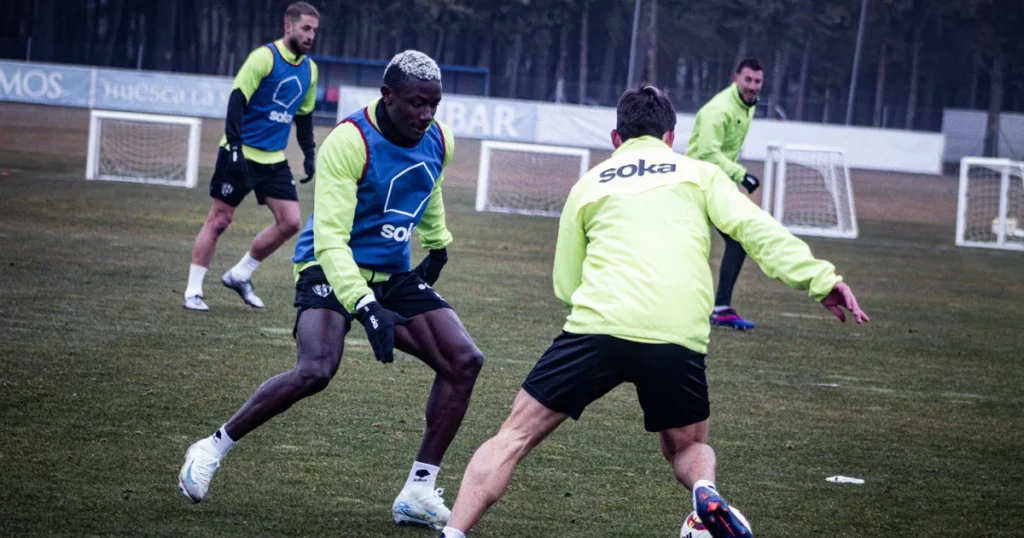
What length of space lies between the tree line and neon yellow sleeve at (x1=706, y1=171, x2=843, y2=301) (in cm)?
5688

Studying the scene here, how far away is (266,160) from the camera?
9.88m

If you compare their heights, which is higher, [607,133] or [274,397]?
[607,133]

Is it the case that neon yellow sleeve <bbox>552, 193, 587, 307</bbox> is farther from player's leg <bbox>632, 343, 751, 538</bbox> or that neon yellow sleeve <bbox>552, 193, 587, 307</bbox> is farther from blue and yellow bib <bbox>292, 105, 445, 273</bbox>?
blue and yellow bib <bbox>292, 105, 445, 273</bbox>

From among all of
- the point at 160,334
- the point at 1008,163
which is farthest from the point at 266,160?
the point at 1008,163

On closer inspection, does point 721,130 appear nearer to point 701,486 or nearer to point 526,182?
point 701,486

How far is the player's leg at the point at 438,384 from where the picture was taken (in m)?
5.07

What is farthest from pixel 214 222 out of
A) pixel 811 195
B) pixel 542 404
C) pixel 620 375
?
pixel 811 195

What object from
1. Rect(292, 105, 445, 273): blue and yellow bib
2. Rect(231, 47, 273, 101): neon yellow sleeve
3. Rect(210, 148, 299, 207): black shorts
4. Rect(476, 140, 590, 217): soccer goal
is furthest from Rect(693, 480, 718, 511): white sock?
Rect(476, 140, 590, 217): soccer goal

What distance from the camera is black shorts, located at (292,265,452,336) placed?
16.7ft

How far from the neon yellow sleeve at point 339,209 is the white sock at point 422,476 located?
2.56 feet

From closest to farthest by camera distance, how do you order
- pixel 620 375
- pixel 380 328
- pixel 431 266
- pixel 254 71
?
pixel 620 375 → pixel 380 328 → pixel 431 266 → pixel 254 71

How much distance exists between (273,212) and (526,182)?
15.2 m

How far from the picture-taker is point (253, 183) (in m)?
9.83

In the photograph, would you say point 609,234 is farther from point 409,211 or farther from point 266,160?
point 266,160
